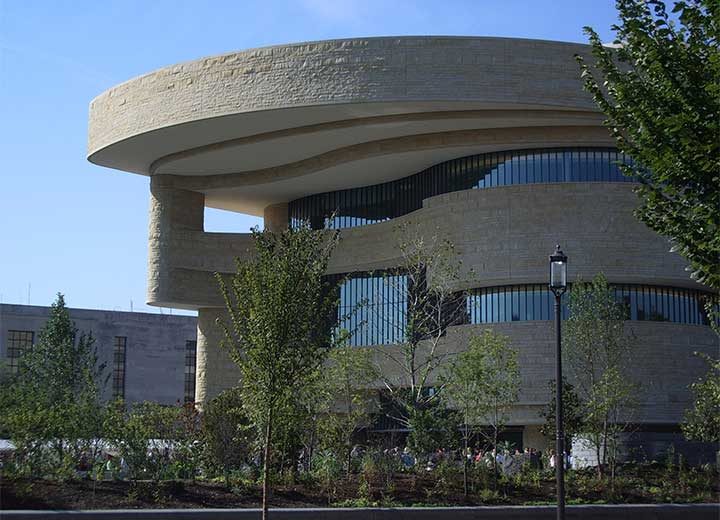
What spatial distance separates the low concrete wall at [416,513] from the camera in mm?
19844

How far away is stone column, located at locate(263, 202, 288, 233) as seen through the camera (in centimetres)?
5178

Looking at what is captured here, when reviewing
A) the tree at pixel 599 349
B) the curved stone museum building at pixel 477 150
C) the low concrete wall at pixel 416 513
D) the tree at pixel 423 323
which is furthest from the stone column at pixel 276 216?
the low concrete wall at pixel 416 513

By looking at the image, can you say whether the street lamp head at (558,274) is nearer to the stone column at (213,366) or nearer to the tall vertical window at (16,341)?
the stone column at (213,366)

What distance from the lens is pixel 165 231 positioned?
47.2 meters

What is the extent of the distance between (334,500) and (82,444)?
6855 millimetres

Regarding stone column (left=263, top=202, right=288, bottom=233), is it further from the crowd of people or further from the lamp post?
the lamp post

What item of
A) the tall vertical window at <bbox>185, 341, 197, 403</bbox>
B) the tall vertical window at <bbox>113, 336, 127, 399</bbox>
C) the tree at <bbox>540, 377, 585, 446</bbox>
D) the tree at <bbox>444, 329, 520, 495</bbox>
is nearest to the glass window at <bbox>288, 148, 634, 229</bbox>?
the tree at <bbox>540, 377, 585, 446</bbox>

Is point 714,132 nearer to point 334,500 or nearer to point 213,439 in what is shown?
point 334,500

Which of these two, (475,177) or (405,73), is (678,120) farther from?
(475,177)

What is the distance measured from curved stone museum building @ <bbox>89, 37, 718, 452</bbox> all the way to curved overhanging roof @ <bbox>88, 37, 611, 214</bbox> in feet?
0.18

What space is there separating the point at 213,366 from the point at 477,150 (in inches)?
647

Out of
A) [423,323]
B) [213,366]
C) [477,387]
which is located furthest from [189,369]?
[477,387]

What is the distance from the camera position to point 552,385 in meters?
32.8

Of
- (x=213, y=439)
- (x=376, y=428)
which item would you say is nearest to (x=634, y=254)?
(x=376, y=428)
